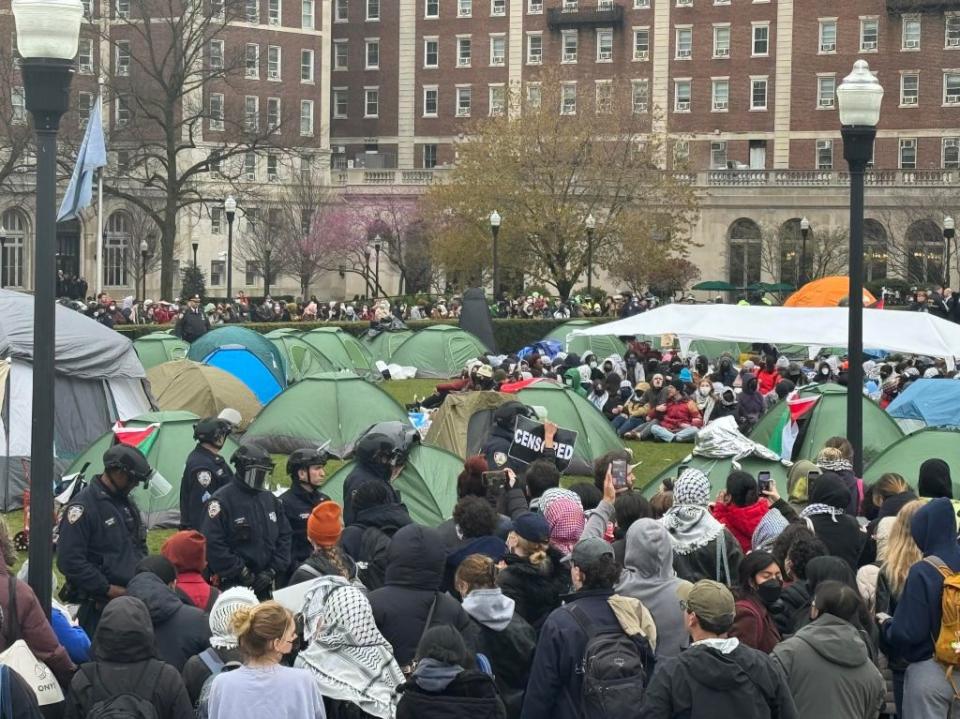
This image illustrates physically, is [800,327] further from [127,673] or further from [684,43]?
[684,43]

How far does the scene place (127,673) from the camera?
695 centimetres

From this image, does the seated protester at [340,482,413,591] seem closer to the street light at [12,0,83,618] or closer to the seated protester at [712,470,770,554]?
the street light at [12,0,83,618]

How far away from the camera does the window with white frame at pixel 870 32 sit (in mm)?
73562

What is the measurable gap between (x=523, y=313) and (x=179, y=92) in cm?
1337

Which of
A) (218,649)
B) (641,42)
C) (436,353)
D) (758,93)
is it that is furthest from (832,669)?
(641,42)

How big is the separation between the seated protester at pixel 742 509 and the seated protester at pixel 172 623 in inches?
156

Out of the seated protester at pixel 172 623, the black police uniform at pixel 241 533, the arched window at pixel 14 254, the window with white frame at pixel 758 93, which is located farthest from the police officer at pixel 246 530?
the window with white frame at pixel 758 93

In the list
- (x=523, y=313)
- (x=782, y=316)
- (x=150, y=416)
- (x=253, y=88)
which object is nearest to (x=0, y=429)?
(x=150, y=416)

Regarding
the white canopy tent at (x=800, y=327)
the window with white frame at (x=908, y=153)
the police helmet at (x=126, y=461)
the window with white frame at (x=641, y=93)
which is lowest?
the police helmet at (x=126, y=461)

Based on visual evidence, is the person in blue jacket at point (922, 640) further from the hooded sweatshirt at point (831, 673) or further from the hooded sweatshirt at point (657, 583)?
the hooded sweatshirt at point (657, 583)

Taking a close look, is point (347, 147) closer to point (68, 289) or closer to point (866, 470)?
point (68, 289)

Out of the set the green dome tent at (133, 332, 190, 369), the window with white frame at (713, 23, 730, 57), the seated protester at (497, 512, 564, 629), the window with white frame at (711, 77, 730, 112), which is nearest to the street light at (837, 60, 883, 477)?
the seated protester at (497, 512, 564, 629)

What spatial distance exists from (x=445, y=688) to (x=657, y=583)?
A: 5.90ft

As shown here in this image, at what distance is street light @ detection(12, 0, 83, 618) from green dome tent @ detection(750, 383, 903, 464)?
13.1 meters
